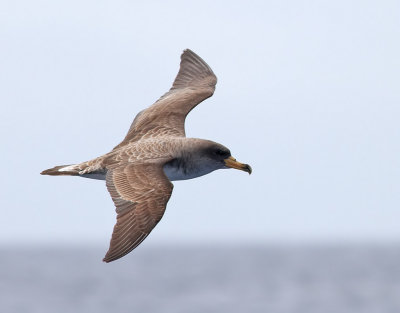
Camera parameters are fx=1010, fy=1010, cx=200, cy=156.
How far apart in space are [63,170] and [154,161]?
166cm

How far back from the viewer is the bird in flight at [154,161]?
14148 mm

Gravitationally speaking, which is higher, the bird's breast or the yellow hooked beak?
the yellow hooked beak

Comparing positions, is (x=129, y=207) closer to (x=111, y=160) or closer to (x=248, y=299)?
(x=111, y=160)

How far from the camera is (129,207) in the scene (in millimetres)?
14422

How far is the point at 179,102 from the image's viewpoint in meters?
18.7

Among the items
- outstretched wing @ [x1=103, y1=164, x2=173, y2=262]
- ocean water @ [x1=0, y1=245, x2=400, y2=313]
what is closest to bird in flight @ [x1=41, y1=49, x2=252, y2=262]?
outstretched wing @ [x1=103, y1=164, x2=173, y2=262]

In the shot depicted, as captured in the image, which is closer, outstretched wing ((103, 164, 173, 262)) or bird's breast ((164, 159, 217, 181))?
outstretched wing ((103, 164, 173, 262))

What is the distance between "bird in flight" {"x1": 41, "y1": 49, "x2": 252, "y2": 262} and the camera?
14.1 metres

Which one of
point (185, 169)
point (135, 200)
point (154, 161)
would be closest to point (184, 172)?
point (185, 169)

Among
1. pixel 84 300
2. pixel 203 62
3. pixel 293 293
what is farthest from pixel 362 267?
pixel 203 62

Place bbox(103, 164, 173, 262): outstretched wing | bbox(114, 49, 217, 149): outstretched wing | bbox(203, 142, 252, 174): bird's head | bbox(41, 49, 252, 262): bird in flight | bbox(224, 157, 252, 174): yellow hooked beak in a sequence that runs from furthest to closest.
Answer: bbox(114, 49, 217, 149): outstretched wing, bbox(224, 157, 252, 174): yellow hooked beak, bbox(203, 142, 252, 174): bird's head, bbox(41, 49, 252, 262): bird in flight, bbox(103, 164, 173, 262): outstretched wing

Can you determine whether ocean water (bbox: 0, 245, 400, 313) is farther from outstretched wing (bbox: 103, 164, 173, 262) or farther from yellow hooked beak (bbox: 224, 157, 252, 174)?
outstretched wing (bbox: 103, 164, 173, 262)

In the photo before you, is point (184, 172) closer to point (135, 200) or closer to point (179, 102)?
point (135, 200)

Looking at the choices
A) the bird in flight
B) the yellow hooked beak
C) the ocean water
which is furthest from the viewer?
the ocean water
